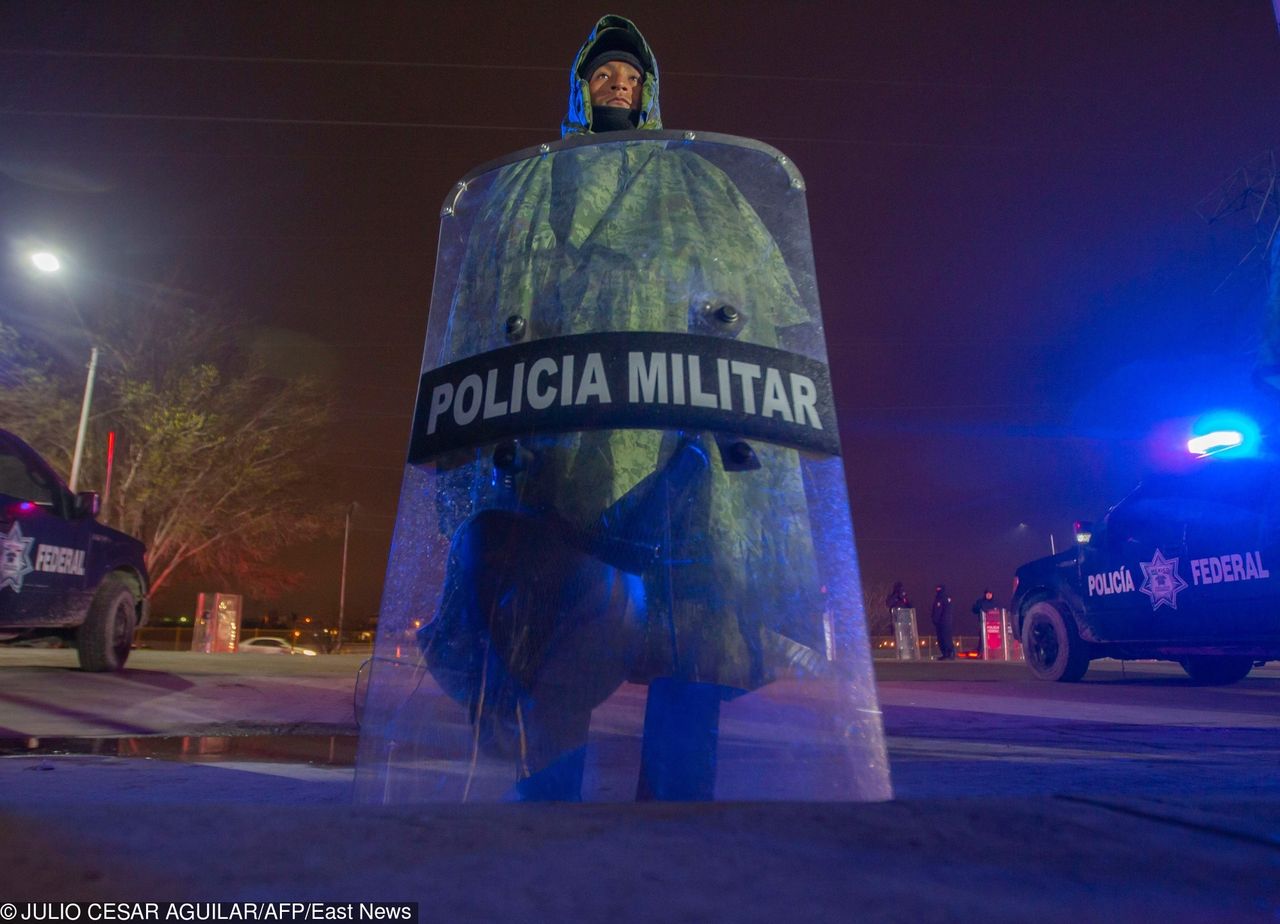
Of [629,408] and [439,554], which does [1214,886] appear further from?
[439,554]

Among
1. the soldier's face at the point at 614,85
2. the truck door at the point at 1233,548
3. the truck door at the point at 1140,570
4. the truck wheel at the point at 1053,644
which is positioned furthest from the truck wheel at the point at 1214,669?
the soldier's face at the point at 614,85

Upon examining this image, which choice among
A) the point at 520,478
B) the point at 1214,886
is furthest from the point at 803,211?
the point at 1214,886

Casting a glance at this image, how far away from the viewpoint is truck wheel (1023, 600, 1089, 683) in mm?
7652

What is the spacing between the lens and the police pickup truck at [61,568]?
5520 millimetres

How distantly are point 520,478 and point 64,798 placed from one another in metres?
1.26

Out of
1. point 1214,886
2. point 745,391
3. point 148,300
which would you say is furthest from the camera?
point 148,300

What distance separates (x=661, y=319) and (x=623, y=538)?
47 cm

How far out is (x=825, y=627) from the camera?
1.70 metres

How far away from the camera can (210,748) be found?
335cm

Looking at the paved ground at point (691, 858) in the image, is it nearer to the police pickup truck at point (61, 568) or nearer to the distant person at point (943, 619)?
the police pickup truck at point (61, 568)

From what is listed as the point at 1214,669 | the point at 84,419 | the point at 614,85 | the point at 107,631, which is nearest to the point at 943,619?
the point at 1214,669

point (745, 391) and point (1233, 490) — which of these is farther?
point (1233, 490)

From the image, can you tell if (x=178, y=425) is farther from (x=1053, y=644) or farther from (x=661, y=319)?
(x=661, y=319)

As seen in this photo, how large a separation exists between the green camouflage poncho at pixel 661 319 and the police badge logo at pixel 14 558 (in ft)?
16.1
